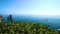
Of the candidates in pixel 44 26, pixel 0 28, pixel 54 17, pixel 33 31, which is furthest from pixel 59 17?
pixel 0 28

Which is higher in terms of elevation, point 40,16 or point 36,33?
point 40,16

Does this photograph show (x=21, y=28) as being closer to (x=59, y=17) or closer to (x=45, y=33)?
(x=45, y=33)

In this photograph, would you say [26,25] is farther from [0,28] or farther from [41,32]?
[0,28]

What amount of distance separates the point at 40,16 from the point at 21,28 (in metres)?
1.75

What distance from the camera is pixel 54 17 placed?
5.09 meters

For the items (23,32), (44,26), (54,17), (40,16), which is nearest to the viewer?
(23,32)

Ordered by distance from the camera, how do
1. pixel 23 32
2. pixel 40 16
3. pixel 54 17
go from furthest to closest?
pixel 54 17 < pixel 40 16 < pixel 23 32

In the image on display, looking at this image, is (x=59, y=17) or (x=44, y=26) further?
(x=59, y=17)

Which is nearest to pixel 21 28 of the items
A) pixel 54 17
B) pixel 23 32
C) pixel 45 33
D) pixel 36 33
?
pixel 23 32

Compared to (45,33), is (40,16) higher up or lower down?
higher up

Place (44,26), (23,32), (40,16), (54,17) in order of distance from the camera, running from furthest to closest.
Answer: (54,17) → (40,16) → (44,26) → (23,32)

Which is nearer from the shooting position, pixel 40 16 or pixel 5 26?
pixel 5 26

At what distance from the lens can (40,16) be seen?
15.6 ft

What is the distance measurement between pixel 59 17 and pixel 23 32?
2.57 metres
